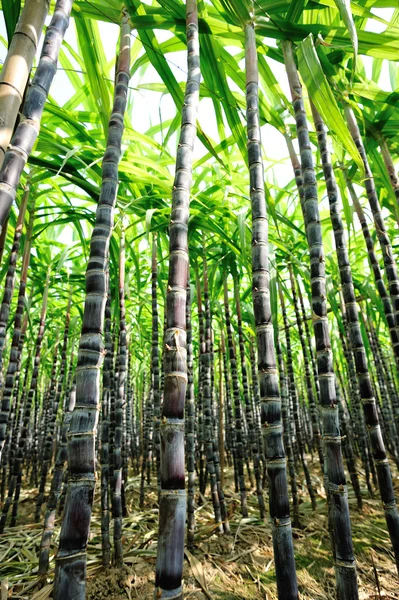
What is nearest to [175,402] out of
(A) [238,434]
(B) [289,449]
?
(A) [238,434]

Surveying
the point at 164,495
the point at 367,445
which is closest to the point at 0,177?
the point at 164,495

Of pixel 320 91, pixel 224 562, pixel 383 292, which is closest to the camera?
pixel 320 91

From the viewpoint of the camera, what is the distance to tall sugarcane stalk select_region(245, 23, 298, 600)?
120 cm

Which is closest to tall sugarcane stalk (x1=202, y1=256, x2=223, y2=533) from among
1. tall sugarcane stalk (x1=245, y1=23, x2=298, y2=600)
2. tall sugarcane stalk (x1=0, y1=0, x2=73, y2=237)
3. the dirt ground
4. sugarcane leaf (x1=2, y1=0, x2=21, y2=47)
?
the dirt ground

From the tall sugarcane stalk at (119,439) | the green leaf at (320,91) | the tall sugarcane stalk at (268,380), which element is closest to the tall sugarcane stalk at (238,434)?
the tall sugarcane stalk at (119,439)

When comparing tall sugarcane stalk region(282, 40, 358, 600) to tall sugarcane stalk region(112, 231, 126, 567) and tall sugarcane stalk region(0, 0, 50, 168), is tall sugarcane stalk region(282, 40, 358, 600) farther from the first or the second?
tall sugarcane stalk region(112, 231, 126, 567)

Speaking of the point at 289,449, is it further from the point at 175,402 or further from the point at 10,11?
the point at 10,11

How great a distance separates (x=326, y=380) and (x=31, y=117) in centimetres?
146

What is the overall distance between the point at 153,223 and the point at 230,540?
9.75ft

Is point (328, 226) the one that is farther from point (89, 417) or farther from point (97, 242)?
point (89, 417)

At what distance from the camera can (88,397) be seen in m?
1.13

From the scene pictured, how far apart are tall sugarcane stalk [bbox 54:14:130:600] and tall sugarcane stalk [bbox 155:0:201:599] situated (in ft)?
0.73

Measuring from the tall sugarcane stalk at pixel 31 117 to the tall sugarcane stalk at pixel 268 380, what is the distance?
0.76 m

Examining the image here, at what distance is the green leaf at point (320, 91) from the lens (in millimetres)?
1460
